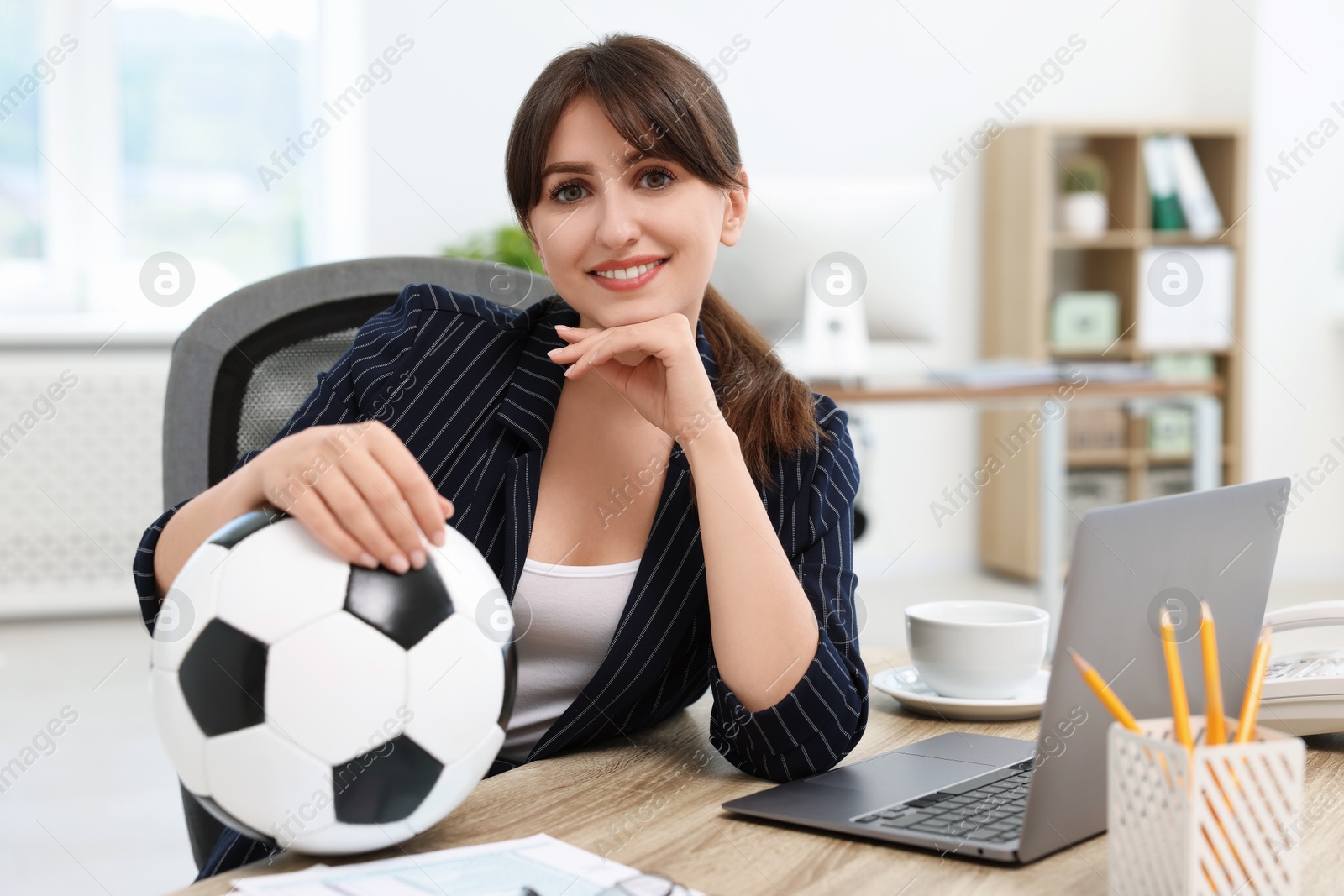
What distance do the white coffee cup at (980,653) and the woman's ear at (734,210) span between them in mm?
438

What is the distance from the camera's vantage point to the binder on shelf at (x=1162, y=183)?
480 centimetres

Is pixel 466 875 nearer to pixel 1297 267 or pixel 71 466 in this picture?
pixel 71 466

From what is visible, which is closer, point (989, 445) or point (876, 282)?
point (876, 282)

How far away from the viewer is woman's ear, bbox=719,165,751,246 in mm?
1226

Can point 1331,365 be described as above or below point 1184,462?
above

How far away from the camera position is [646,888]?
0.64 meters

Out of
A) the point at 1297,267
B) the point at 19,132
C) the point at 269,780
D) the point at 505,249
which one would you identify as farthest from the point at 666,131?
the point at 1297,267

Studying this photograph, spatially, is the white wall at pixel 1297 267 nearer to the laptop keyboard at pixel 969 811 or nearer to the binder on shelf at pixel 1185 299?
the binder on shelf at pixel 1185 299

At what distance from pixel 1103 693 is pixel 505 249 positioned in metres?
3.59

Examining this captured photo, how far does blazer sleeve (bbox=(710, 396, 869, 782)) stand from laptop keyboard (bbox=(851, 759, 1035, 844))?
119mm

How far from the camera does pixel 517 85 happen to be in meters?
4.47

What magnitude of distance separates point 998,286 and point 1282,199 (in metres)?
1.18

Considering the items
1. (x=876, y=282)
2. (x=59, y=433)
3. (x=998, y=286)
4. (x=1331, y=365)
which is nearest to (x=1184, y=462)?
(x=1331, y=365)

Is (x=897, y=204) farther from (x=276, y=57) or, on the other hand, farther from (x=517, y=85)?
(x=276, y=57)
